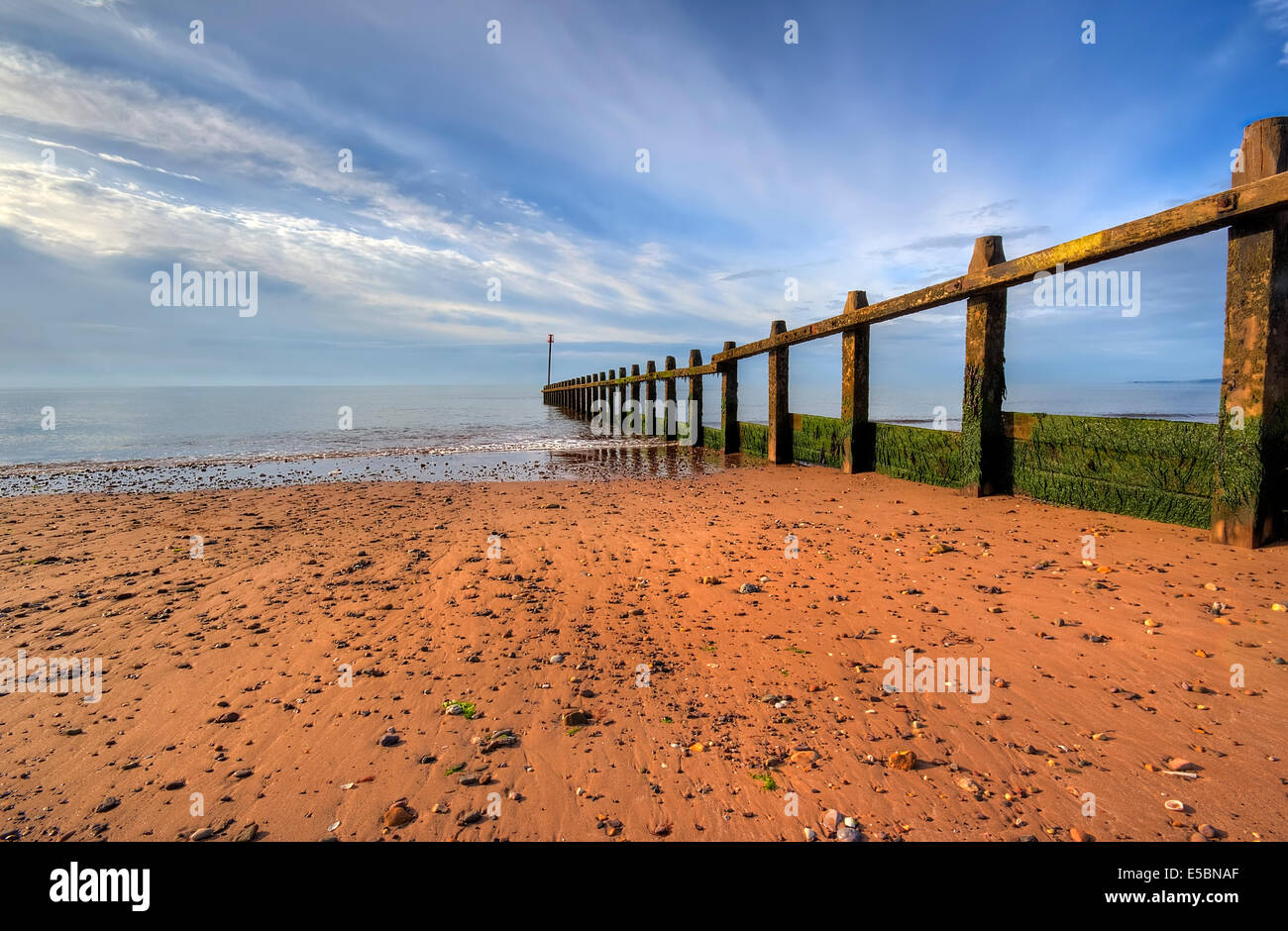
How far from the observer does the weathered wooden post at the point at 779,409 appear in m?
11.4

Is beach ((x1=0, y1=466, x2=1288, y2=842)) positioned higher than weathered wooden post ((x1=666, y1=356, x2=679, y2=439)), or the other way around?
weathered wooden post ((x1=666, y1=356, x2=679, y2=439))

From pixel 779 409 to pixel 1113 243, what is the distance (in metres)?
6.81

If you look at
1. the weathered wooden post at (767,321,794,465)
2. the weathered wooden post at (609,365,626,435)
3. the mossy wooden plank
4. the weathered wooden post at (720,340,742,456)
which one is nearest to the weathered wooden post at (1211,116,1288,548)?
the mossy wooden plank

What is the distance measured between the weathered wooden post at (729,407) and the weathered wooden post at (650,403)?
6.31m

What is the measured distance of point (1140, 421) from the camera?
5.23m

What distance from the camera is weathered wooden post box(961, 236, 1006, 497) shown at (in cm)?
663

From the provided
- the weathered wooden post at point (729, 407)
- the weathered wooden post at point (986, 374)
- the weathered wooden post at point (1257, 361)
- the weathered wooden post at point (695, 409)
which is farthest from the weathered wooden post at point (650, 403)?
the weathered wooden post at point (1257, 361)

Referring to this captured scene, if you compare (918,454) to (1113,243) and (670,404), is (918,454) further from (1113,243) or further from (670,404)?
(670,404)

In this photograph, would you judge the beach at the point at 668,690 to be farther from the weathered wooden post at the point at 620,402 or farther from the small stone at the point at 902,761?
the weathered wooden post at the point at 620,402

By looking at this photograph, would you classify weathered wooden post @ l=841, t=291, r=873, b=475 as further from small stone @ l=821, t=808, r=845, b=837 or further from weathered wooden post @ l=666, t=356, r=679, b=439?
weathered wooden post @ l=666, t=356, r=679, b=439

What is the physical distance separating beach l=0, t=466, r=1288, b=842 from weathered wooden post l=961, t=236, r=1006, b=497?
43.0 inches

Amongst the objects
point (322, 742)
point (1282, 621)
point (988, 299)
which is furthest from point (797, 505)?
point (322, 742)

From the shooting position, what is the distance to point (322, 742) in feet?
8.67

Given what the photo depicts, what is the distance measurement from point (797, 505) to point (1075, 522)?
2.75 m
